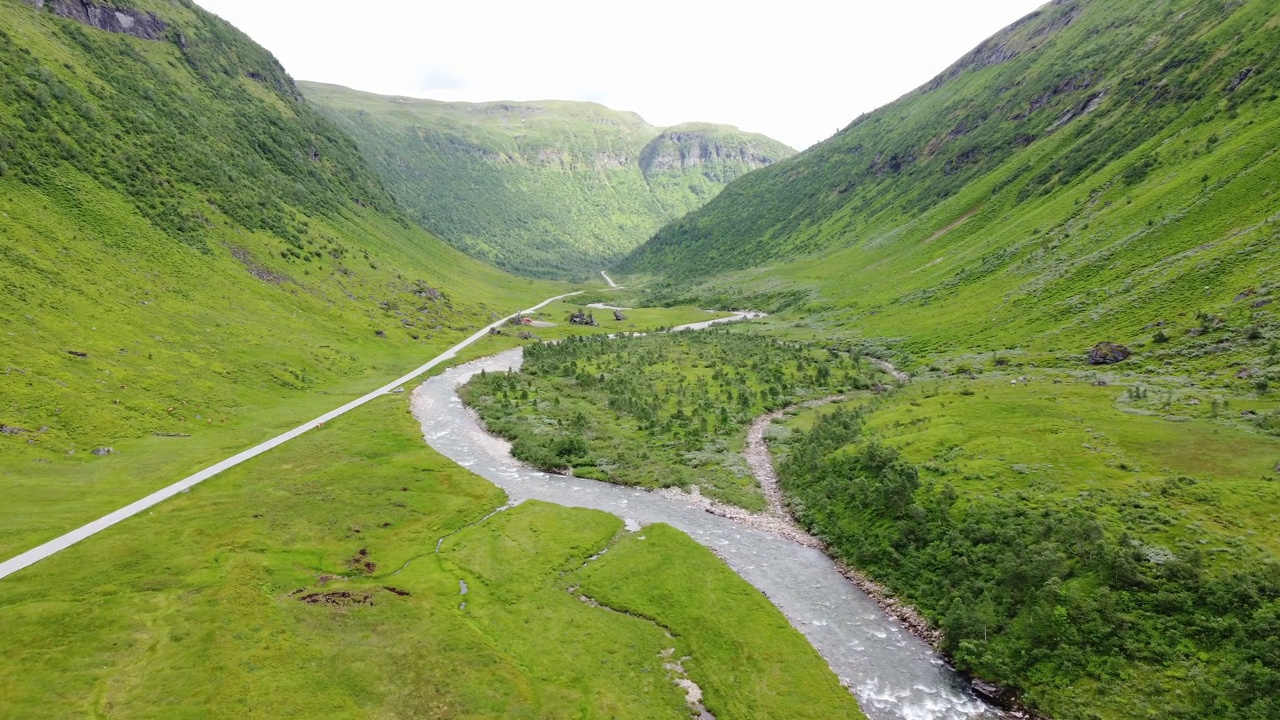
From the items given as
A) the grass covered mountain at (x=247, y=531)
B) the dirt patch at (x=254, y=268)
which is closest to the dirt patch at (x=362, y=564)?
the grass covered mountain at (x=247, y=531)

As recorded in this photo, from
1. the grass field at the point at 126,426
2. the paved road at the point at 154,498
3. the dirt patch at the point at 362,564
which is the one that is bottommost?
the dirt patch at the point at 362,564

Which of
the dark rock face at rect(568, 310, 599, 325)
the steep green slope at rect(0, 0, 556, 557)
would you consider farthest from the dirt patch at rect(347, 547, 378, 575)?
the dark rock face at rect(568, 310, 599, 325)

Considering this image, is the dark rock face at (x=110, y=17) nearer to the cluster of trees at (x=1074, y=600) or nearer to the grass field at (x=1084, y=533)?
the grass field at (x=1084, y=533)

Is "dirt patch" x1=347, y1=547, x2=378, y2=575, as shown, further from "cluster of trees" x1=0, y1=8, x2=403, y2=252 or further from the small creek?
"cluster of trees" x1=0, y1=8, x2=403, y2=252

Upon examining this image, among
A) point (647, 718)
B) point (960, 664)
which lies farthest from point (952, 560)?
point (647, 718)

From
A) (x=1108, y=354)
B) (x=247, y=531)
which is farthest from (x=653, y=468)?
(x=1108, y=354)

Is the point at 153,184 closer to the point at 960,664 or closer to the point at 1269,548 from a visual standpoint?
the point at 960,664
